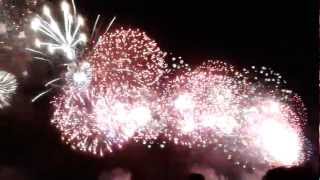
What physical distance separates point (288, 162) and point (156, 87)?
322 cm

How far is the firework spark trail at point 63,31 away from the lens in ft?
→ 29.4

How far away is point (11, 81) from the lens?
10852 millimetres

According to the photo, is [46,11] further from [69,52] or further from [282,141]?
[282,141]

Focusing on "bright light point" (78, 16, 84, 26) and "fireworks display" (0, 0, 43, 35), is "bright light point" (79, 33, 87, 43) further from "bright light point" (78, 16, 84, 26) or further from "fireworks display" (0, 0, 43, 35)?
"fireworks display" (0, 0, 43, 35)

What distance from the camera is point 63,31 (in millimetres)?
9047

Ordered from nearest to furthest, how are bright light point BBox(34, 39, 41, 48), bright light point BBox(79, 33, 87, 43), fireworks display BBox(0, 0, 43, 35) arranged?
bright light point BBox(79, 33, 87, 43) → fireworks display BBox(0, 0, 43, 35) → bright light point BBox(34, 39, 41, 48)

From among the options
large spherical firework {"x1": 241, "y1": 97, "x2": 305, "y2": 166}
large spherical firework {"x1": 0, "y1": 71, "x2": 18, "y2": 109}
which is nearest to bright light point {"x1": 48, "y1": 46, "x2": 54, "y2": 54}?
large spherical firework {"x1": 0, "y1": 71, "x2": 18, "y2": 109}

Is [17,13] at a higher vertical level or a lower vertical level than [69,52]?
higher

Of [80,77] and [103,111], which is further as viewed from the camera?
[103,111]

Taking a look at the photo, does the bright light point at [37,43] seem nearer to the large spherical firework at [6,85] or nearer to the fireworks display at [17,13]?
the fireworks display at [17,13]

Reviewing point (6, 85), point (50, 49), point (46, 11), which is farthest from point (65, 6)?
point (6, 85)

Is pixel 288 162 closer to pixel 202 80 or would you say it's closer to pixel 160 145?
pixel 202 80

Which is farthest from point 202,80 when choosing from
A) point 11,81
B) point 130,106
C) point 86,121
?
point 11,81

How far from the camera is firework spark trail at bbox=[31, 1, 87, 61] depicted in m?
8.97
